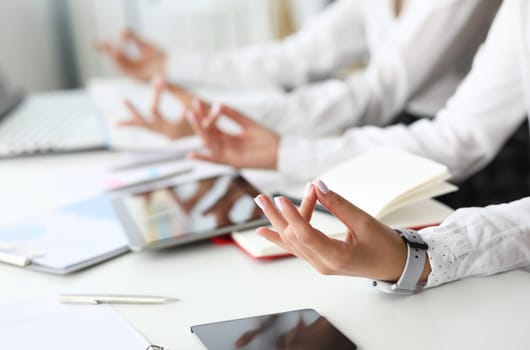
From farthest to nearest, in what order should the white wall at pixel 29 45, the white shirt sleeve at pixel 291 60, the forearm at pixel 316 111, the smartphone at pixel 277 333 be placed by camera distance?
the white wall at pixel 29 45 → the white shirt sleeve at pixel 291 60 → the forearm at pixel 316 111 → the smartphone at pixel 277 333

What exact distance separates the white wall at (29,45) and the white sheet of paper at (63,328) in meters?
1.53

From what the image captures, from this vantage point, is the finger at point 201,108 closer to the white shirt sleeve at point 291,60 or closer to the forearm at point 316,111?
the forearm at point 316,111

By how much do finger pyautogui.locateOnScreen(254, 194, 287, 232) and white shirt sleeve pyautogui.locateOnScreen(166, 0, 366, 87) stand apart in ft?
3.61

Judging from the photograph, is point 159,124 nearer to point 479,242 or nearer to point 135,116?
point 135,116

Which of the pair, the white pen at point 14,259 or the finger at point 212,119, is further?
the finger at point 212,119

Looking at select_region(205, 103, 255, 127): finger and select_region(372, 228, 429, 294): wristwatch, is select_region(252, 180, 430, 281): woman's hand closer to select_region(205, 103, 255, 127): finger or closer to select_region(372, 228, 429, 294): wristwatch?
select_region(372, 228, 429, 294): wristwatch

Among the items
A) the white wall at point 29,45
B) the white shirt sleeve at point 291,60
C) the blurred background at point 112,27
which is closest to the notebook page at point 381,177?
the white shirt sleeve at point 291,60

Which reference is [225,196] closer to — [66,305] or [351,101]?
[66,305]

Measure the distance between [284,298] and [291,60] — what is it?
115 centimetres

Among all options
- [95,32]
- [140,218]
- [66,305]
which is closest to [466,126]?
[140,218]

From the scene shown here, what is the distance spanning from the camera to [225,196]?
86cm

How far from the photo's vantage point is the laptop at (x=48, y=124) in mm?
1185

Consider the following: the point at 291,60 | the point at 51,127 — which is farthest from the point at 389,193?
the point at 291,60

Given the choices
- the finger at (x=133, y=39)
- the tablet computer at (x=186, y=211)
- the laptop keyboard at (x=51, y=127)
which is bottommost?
the laptop keyboard at (x=51, y=127)
